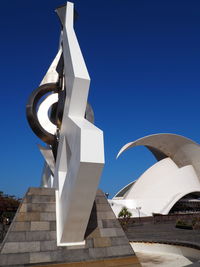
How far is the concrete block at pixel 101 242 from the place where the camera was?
716cm

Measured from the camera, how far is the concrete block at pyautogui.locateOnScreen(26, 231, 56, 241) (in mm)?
6805

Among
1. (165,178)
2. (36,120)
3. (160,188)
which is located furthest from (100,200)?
(165,178)

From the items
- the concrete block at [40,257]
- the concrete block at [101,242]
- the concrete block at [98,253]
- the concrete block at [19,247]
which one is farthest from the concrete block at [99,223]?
the concrete block at [19,247]

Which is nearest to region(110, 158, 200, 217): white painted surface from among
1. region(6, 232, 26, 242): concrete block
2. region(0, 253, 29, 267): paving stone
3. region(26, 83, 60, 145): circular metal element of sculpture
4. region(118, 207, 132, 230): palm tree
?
region(118, 207, 132, 230): palm tree

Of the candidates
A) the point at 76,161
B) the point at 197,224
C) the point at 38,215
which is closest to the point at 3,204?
the point at 197,224

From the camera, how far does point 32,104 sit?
1043 cm

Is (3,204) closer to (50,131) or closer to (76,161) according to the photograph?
(50,131)

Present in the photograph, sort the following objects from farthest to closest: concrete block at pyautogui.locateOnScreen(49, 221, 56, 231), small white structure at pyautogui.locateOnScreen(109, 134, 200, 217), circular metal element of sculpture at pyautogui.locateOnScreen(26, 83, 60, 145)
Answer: small white structure at pyautogui.locateOnScreen(109, 134, 200, 217) < circular metal element of sculpture at pyautogui.locateOnScreen(26, 83, 60, 145) < concrete block at pyautogui.locateOnScreen(49, 221, 56, 231)

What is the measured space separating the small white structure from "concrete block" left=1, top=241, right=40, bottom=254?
23830 millimetres

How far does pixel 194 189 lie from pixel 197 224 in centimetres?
1422

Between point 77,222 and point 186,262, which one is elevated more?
point 77,222

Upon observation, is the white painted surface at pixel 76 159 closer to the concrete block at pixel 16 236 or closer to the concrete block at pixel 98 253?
the concrete block at pixel 98 253

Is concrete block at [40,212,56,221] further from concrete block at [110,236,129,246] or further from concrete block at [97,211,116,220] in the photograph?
concrete block at [110,236,129,246]

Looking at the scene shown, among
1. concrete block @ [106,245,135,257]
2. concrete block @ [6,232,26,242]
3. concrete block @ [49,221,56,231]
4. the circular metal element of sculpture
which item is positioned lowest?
concrete block @ [106,245,135,257]
